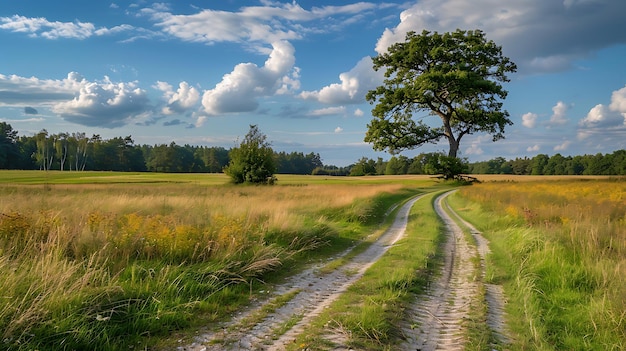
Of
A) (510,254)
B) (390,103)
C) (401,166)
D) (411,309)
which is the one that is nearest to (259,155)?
(390,103)

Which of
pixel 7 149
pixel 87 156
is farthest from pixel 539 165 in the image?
pixel 7 149

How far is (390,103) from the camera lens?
131 ft

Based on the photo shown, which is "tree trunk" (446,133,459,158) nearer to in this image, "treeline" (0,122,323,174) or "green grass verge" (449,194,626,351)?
"green grass verge" (449,194,626,351)

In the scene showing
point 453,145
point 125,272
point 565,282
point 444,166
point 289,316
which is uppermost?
point 453,145

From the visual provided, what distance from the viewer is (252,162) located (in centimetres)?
3975

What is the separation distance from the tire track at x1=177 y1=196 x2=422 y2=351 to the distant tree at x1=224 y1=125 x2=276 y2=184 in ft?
103

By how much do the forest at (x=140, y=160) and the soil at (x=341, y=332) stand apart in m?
83.3

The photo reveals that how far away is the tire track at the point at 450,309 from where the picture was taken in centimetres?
460

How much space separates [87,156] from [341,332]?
380ft

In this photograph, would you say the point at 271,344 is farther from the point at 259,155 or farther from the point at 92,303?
the point at 259,155

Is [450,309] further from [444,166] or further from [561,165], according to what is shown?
[561,165]

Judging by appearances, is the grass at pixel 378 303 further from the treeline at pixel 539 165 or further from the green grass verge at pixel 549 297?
the treeline at pixel 539 165

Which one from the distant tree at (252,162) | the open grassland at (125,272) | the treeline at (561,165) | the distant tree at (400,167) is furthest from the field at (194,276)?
the distant tree at (400,167)

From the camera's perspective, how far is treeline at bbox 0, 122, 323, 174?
290 ft
